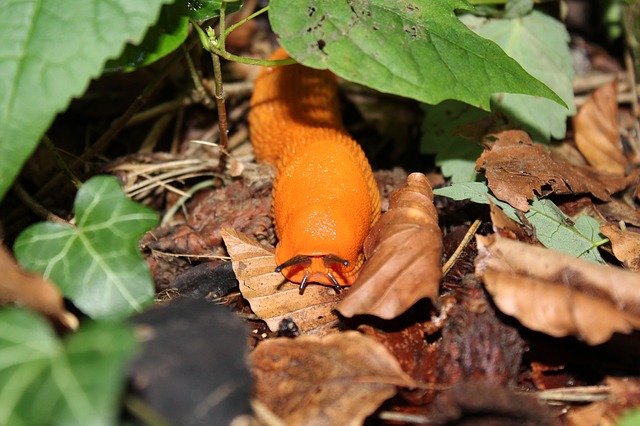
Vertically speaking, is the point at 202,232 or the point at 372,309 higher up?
the point at 372,309

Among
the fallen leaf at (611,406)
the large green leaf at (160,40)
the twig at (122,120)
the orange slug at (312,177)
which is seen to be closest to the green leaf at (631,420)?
the fallen leaf at (611,406)

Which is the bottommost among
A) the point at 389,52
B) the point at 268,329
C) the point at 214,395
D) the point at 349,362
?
the point at 268,329

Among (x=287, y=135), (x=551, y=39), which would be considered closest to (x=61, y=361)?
(x=287, y=135)

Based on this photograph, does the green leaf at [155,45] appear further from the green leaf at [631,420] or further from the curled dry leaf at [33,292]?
the green leaf at [631,420]

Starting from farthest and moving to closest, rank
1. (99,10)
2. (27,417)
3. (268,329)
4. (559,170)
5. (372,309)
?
(559,170)
(268,329)
(372,309)
(99,10)
(27,417)

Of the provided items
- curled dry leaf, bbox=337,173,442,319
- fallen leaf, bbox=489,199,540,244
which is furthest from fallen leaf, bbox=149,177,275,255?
fallen leaf, bbox=489,199,540,244

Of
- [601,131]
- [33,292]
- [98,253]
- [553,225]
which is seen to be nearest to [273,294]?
[98,253]

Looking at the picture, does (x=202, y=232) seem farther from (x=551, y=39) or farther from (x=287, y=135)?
(x=551, y=39)

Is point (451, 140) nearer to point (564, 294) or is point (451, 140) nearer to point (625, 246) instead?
point (625, 246)
